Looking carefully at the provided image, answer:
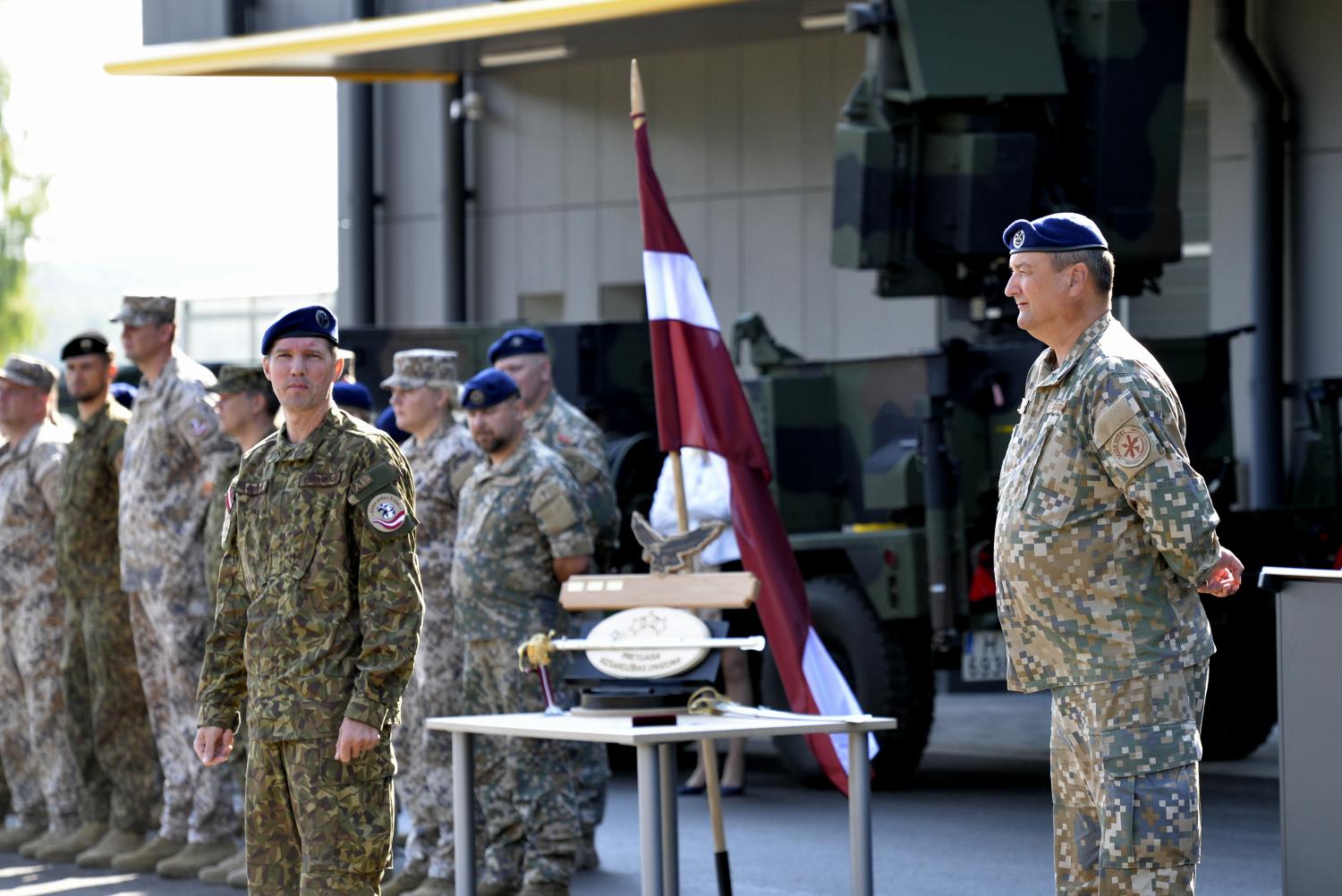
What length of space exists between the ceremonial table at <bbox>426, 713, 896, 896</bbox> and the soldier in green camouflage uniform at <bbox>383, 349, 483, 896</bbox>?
1443mm

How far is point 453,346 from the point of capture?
448 inches

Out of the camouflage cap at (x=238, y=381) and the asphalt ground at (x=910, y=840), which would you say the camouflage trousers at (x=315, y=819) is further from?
the camouflage cap at (x=238, y=381)

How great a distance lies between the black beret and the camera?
8664 mm

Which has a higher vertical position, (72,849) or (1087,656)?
(1087,656)

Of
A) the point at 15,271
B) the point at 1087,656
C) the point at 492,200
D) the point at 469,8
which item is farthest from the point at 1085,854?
the point at 15,271

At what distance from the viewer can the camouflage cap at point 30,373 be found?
9094 mm

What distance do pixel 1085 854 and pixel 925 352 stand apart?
16.7 feet

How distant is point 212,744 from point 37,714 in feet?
13.1

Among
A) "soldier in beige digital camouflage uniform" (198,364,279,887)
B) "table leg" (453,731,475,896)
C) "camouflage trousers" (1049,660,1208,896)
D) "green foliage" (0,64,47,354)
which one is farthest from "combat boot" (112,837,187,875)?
"green foliage" (0,64,47,354)

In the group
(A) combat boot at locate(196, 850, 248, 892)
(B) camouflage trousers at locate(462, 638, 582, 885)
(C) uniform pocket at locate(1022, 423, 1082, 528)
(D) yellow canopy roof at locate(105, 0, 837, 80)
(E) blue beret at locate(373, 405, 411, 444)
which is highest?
(D) yellow canopy roof at locate(105, 0, 837, 80)

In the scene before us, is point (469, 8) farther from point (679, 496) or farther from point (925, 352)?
point (679, 496)

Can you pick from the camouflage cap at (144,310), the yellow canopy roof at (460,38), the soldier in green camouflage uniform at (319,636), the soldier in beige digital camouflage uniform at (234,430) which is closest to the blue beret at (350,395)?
the soldier in beige digital camouflage uniform at (234,430)

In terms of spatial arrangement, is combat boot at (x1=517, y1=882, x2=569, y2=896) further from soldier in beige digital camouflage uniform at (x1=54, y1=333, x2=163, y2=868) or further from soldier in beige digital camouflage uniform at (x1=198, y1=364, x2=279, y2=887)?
soldier in beige digital camouflage uniform at (x1=54, y1=333, x2=163, y2=868)

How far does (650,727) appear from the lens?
18.3 ft
